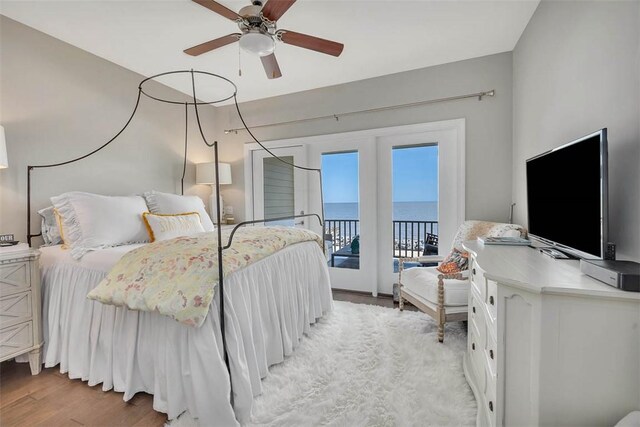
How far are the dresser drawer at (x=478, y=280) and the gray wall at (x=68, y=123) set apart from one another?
10.9ft

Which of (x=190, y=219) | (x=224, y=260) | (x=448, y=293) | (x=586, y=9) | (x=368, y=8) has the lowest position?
(x=448, y=293)

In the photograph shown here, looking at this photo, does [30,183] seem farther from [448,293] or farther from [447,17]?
[447,17]

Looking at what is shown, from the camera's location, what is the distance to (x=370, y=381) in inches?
69.5

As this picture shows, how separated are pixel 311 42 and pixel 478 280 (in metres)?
1.88

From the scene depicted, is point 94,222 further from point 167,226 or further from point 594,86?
point 594,86

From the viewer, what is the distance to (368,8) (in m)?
2.10

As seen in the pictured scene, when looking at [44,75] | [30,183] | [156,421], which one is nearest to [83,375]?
[156,421]

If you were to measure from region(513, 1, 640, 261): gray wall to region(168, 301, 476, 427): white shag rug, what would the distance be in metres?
1.16

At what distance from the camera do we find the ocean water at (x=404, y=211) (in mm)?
3167

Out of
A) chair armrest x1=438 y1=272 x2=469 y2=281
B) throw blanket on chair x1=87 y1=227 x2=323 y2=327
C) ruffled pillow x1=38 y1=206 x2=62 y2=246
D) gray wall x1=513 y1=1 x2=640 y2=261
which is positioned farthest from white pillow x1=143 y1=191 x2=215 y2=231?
gray wall x1=513 y1=1 x2=640 y2=261

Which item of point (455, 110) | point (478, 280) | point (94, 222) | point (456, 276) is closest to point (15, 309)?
point (94, 222)

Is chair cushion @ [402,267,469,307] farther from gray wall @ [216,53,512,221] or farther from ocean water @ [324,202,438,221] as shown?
gray wall @ [216,53,512,221]

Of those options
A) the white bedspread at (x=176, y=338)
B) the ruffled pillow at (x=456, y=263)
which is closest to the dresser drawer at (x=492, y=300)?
the ruffled pillow at (x=456, y=263)

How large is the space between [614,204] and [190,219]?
2819 millimetres
